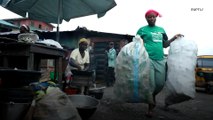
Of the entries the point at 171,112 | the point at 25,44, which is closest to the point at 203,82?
the point at 171,112

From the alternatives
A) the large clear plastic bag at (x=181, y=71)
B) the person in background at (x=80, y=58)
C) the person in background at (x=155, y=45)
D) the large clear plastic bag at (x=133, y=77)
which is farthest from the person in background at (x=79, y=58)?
the large clear plastic bag at (x=181, y=71)

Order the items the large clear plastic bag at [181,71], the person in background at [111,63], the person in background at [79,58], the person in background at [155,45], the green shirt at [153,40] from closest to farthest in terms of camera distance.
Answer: the large clear plastic bag at [181,71] < the person in background at [155,45] < the green shirt at [153,40] < the person in background at [79,58] < the person in background at [111,63]

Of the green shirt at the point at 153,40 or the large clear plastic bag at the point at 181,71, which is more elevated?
the green shirt at the point at 153,40

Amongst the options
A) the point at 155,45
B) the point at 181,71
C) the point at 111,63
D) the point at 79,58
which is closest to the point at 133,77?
the point at 181,71

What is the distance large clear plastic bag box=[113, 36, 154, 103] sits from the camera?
126 inches

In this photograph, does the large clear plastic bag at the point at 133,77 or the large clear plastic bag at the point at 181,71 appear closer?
the large clear plastic bag at the point at 133,77

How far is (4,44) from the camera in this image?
345cm

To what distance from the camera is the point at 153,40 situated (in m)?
3.96

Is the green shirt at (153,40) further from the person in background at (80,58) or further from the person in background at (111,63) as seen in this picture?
the person in background at (111,63)

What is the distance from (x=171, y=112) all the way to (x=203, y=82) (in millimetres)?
7184

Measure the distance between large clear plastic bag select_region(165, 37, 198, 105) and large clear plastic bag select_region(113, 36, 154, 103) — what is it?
0.41 m

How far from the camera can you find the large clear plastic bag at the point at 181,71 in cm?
338

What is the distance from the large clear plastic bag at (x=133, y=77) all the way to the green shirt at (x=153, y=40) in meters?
0.49

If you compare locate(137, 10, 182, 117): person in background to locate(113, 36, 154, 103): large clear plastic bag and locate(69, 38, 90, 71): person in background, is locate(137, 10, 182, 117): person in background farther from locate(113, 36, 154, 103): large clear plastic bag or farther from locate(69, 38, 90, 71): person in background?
locate(69, 38, 90, 71): person in background
